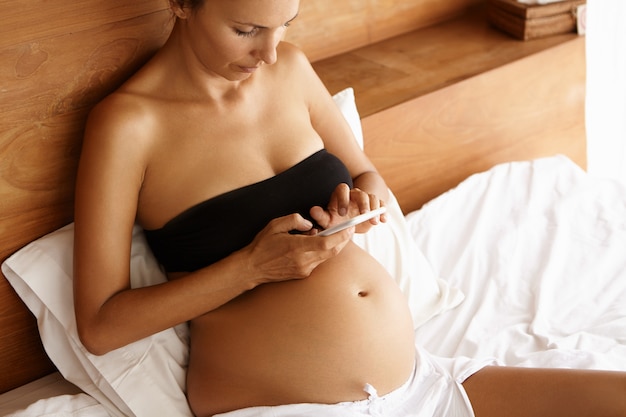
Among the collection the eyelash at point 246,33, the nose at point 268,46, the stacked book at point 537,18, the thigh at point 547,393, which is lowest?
the thigh at point 547,393

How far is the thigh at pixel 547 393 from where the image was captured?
4.42 ft

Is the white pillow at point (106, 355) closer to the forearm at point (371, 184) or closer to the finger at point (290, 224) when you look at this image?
the finger at point (290, 224)

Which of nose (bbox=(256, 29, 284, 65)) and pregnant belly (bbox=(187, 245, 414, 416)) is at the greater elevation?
nose (bbox=(256, 29, 284, 65))

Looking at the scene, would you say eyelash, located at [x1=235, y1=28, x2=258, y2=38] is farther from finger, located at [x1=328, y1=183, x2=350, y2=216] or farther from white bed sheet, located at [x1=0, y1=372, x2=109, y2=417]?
white bed sheet, located at [x1=0, y1=372, x2=109, y2=417]

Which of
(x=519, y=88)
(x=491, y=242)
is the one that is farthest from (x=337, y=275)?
(x=519, y=88)

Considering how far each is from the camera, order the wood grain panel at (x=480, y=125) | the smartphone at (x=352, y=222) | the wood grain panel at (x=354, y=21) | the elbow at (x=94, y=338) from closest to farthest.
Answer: the smartphone at (x=352, y=222)
the elbow at (x=94, y=338)
the wood grain panel at (x=480, y=125)
the wood grain panel at (x=354, y=21)

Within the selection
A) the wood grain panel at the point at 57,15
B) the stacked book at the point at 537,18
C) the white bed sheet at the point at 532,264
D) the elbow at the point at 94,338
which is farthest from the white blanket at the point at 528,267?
the wood grain panel at the point at 57,15

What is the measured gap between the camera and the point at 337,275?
1449mm

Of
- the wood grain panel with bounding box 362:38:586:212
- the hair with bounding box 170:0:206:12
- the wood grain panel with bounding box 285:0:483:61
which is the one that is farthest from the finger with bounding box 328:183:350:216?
the wood grain panel with bounding box 285:0:483:61

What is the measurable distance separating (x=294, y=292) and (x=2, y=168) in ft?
1.98

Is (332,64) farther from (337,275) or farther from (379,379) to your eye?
(379,379)

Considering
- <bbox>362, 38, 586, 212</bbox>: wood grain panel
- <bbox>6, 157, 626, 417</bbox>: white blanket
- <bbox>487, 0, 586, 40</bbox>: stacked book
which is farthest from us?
<bbox>487, 0, 586, 40</bbox>: stacked book

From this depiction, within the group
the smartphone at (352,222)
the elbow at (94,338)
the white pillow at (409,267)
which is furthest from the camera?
the white pillow at (409,267)

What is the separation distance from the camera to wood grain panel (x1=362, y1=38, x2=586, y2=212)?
2092mm
